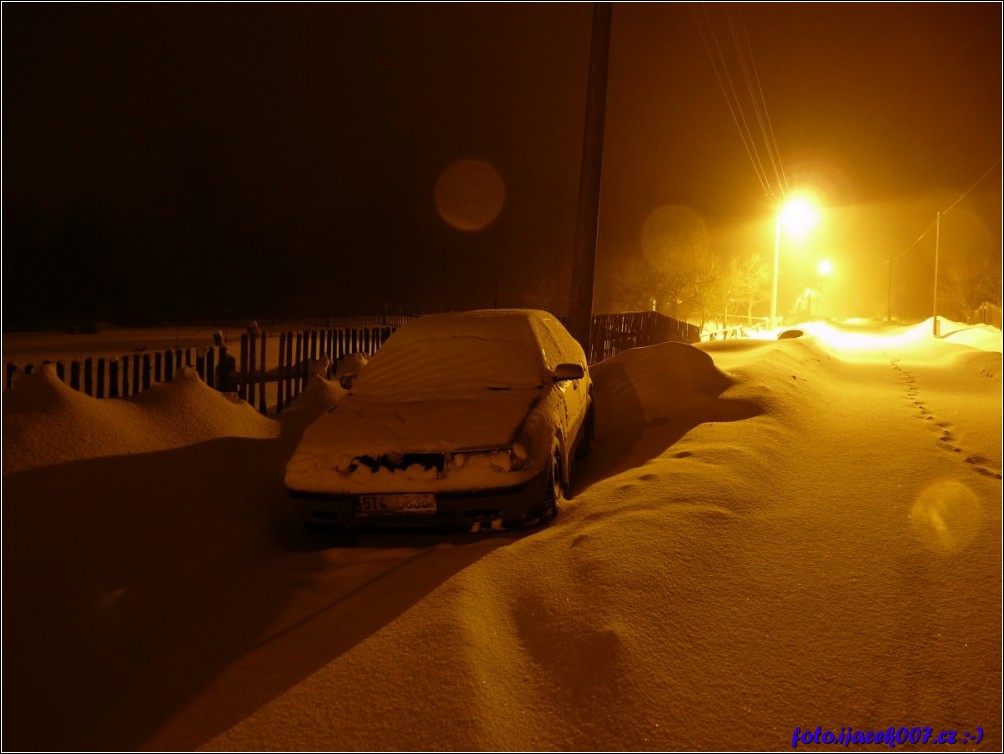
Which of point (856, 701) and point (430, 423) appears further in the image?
point (430, 423)

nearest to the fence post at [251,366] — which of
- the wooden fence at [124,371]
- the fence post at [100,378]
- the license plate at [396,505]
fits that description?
the wooden fence at [124,371]

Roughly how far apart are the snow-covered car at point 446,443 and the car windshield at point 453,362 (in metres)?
0.01

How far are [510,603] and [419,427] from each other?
2.01 metres

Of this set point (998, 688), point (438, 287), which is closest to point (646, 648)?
point (998, 688)

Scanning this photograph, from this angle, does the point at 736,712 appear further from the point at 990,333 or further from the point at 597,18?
the point at 990,333

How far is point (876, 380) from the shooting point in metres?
13.9

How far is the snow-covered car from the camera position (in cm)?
546

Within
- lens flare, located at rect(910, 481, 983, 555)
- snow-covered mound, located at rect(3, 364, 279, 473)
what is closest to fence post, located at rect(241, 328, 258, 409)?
snow-covered mound, located at rect(3, 364, 279, 473)

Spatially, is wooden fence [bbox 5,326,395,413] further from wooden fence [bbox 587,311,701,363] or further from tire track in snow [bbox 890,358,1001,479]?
wooden fence [bbox 587,311,701,363]

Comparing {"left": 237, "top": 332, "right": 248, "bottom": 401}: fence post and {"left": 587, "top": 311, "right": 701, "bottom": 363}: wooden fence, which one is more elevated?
{"left": 587, "top": 311, "right": 701, "bottom": 363}: wooden fence

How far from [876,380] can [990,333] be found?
21638 mm

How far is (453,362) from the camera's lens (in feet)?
23.4

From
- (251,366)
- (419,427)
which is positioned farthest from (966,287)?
(419,427)

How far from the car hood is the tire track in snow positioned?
12.0ft
